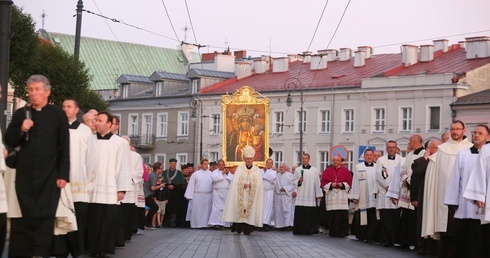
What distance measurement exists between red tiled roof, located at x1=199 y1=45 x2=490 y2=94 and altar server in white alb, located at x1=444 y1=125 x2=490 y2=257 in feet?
185

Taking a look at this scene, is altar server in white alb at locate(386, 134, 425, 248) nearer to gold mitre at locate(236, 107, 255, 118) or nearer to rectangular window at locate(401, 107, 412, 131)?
gold mitre at locate(236, 107, 255, 118)

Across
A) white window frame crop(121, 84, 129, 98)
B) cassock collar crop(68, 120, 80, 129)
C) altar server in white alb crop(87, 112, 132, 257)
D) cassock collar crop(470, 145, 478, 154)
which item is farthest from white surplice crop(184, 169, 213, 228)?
white window frame crop(121, 84, 129, 98)

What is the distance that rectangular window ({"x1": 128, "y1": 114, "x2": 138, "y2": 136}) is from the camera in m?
93.9

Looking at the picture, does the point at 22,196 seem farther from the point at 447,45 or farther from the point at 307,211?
the point at 447,45

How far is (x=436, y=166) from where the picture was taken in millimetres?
20672

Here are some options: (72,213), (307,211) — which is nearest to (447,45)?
(307,211)

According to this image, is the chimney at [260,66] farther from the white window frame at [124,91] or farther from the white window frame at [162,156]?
the white window frame at [124,91]

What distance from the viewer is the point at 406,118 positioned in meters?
75.8

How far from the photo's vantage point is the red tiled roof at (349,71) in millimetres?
76312

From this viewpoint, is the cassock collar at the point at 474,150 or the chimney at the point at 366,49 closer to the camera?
the cassock collar at the point at 474,150

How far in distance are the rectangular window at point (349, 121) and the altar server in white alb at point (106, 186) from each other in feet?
199

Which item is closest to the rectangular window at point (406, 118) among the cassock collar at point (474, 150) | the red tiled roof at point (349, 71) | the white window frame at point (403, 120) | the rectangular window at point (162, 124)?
the white window frame at point (403, 120)

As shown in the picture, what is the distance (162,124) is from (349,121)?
59.3 feet

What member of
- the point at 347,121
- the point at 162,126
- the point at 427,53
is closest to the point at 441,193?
the point at 347,121
